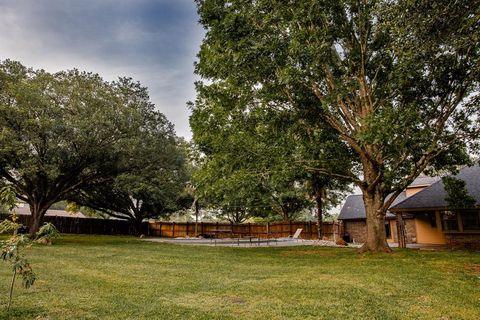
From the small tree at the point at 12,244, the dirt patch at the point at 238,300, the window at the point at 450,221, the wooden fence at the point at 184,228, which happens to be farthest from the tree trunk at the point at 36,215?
the window at the point at 450,221

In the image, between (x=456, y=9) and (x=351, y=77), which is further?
(x=351, y=77)

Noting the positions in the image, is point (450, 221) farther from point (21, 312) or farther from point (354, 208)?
point (21, 312)

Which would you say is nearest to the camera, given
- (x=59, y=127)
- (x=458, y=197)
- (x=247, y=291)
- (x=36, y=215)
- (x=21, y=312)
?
(x=21, y=312)

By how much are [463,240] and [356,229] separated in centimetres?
1071

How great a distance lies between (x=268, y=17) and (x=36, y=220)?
63.5 ft

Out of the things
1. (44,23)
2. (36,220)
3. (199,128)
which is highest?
(44,23)

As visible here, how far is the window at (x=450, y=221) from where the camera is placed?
19688mm

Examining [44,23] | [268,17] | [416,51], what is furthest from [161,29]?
[416,51]

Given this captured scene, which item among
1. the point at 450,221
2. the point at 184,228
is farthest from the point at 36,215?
the point at 450,221

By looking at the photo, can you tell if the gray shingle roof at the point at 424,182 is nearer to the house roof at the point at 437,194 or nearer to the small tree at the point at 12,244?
the house roof at the point at 437,194

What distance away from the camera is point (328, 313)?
5.38m

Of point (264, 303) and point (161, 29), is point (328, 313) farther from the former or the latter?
point (161, 29)

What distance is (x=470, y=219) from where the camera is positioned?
19.1 m

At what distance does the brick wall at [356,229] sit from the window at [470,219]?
967 cm
